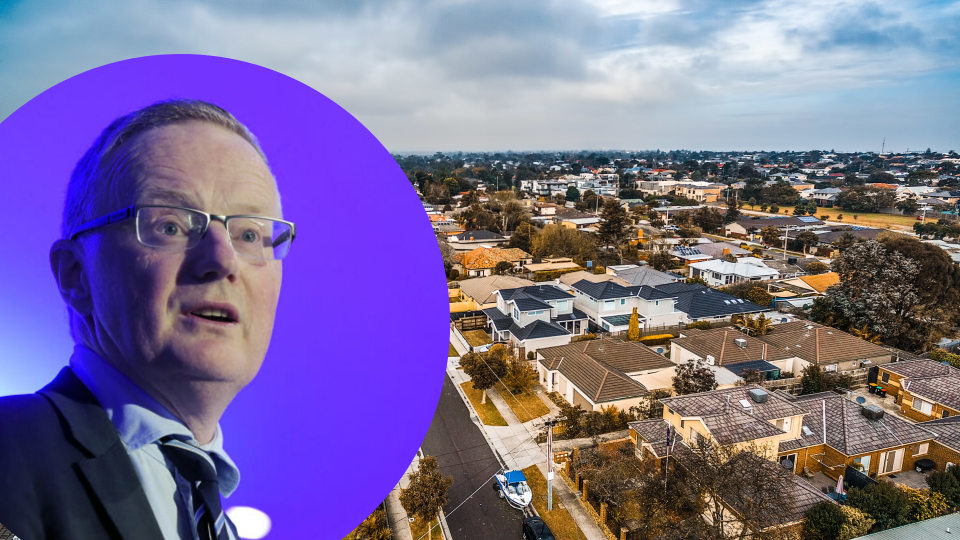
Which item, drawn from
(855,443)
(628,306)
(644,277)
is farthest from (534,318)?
(855,443)

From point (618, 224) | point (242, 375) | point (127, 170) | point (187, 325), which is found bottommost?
point (618, 224)

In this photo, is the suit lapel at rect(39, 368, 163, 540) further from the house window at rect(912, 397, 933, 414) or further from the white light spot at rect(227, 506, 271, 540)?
the house window at rect(912, 397, 933, 414)

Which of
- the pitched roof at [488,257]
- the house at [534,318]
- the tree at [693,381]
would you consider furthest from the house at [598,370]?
the pitched roof at [488,257]

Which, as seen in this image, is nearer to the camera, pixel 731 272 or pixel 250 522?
pixel 250 522

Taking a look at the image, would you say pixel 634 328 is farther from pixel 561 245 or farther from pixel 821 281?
pixel 821 281

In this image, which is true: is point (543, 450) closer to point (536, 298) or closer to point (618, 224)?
point (536, 298)

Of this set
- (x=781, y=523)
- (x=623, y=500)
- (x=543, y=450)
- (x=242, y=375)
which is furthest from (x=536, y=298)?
(x=242, y=375)
